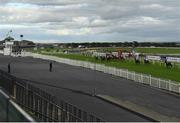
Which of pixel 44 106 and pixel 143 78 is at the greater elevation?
pixel 44 106

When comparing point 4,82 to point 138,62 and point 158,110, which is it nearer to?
point 158,110

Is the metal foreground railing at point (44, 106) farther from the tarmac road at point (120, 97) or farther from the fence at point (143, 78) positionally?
the fence at point (143, 78)

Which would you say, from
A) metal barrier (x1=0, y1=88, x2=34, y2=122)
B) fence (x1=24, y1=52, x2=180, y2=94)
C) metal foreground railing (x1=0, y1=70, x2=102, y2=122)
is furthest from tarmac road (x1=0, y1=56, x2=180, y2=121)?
metal barrier (x1=0, y1=88, x2=34, y2=122)

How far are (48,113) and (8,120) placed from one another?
7.55m

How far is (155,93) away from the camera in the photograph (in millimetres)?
38281

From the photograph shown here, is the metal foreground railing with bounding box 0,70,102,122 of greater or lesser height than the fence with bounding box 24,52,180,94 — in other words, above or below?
above

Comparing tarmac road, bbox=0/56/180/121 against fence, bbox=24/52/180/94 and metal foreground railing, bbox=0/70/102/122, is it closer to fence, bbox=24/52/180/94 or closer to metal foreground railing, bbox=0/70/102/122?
fence, bbox=24/52/180/94

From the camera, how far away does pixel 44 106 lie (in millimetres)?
19109

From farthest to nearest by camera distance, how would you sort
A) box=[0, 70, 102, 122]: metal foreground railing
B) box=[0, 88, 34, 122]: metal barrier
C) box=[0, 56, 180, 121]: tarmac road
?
box=[0, 56, 180, 121]: tarmac road → box=[0, 70, 102, 122]: metal foreground railing → box=[0, 88, 34, 122]: metal barrier

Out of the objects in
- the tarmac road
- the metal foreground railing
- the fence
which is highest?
the metal foreground railing

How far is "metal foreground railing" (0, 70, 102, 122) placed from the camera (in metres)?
15.6

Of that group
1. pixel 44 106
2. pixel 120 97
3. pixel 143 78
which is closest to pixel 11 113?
pixel 44 106

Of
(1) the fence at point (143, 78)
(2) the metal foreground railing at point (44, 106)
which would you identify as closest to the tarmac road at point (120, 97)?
(1) the fence at point (143, 78)

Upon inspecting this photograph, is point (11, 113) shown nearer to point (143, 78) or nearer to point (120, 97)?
point (120, 97)
